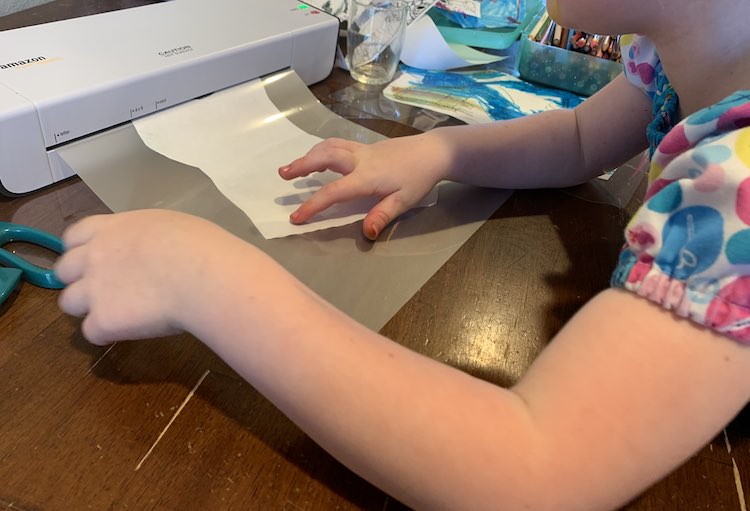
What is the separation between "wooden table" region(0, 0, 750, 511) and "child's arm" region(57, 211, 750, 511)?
0.12 ft

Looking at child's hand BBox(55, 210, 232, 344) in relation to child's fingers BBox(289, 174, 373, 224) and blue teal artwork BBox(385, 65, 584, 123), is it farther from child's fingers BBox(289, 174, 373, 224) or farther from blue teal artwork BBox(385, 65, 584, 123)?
blue teal artwork BBox(385, 65, 584, 123)

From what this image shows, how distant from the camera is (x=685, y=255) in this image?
0.98 ft

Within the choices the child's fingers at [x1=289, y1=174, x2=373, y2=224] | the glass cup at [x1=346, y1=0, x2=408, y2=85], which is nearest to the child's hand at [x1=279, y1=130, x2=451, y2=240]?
the child's fingers at [x1=289, y1=174, x2=373, y2=224]

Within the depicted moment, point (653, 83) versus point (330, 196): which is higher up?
point (653, 83)

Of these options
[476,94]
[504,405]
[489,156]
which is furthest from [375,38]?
[504,405]

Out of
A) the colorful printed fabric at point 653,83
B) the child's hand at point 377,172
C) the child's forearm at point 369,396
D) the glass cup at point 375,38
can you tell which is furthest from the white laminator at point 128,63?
the colorful printed fabric at point 653,83

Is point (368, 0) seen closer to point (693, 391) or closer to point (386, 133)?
point (386, 133)

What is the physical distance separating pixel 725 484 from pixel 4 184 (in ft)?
1.94

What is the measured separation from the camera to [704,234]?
0.29 metres

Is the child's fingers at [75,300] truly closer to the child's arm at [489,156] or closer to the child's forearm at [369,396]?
the child's forearm at [369,396]

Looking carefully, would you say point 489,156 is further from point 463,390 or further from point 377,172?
point 463,390

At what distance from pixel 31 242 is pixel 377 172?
0.98 ft

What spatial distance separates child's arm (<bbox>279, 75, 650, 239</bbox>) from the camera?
0.53 meters

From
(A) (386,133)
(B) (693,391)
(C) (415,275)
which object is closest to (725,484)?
(B) (693,391)
